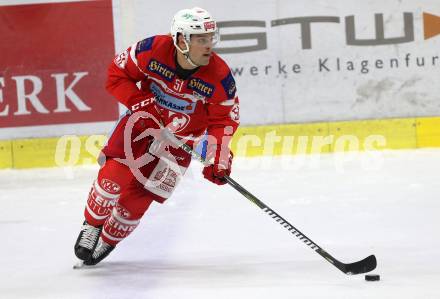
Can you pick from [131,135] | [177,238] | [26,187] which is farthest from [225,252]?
[26,187]

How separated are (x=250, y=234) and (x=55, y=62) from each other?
9.10ft

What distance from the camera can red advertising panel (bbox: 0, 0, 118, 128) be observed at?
6598 mm

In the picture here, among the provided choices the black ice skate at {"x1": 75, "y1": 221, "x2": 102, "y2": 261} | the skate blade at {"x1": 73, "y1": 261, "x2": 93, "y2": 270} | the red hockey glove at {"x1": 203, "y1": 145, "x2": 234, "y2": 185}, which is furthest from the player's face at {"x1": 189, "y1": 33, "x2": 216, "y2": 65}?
the skate blade at {"x1": 73, "y1": 261, "x2": 93, "y2": 270}

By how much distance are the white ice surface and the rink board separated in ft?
0.47

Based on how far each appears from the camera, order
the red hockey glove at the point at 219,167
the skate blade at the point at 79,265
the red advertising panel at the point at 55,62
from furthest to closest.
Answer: the red advertising panel at the point at 55,62 → the skate blade at the point at 79,265 → the red hockey glove at the point at 219,167

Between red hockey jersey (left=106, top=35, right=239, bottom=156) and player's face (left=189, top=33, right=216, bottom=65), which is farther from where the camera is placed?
red hockey jersey (left=106, top=35, right=239, bottom=156)

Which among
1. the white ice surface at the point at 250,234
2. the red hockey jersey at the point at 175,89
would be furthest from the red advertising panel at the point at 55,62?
the red hockey jersey at the point at 175,89

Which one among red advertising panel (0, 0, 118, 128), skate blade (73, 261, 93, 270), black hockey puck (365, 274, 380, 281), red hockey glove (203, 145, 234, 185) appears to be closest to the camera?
black hockey puck (365, 274, 380, 281)

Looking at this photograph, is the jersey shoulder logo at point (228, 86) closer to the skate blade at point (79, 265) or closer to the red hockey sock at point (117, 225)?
the red hockey sock at point (117, 225)

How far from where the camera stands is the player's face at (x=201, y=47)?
3.75m

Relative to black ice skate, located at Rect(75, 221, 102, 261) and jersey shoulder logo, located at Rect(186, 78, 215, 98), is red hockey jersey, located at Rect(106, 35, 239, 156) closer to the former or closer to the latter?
jersey shoulder logo, located at Rect(186, 78, 215, 98)

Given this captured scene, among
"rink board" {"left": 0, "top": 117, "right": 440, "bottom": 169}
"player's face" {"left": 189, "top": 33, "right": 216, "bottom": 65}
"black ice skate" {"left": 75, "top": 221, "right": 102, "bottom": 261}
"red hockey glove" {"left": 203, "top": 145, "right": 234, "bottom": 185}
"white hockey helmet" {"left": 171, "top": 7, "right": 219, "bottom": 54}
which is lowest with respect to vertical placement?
"rink board" {"left": 0, "top": 117, "right": 440, "bottom": 169}

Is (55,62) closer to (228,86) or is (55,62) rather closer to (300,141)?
(300,141)

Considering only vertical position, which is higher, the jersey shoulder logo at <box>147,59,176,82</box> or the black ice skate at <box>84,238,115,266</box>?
the jersey shoulder logo at <box>147,59,176,82</box>
